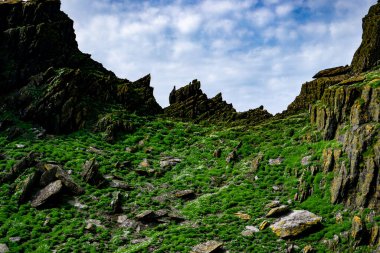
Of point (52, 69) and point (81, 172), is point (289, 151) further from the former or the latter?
point (52, 69)

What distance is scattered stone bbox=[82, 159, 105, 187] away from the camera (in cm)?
4747

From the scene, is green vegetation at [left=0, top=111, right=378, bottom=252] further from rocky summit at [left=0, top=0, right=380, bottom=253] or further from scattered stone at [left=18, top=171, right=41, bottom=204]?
scattered stone at [left=18, top=171, right=41, bottom=204]


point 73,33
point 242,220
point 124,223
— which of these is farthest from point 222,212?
point 73,33

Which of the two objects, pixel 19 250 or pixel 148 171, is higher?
pixel 148 171

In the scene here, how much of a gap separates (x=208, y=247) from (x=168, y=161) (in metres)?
23.7

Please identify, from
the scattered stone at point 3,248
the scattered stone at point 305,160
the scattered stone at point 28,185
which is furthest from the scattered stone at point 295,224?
the scattered stone at point 28,185

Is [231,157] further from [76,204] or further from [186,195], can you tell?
[76,204]

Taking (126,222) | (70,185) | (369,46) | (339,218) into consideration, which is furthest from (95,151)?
(369,46)

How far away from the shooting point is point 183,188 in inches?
1881

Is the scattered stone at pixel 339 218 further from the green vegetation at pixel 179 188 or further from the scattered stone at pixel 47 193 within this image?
the scattered stone at pixel 47 193

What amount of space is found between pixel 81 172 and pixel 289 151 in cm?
2821

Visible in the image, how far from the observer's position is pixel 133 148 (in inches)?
2343

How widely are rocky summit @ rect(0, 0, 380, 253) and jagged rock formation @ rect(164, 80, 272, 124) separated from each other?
25 cm

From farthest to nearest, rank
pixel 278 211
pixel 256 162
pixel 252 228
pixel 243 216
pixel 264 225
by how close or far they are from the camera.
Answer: pixel 256 162, pixel 243 216, pixel 278 211, pixel 252 228, pixel 264 225
